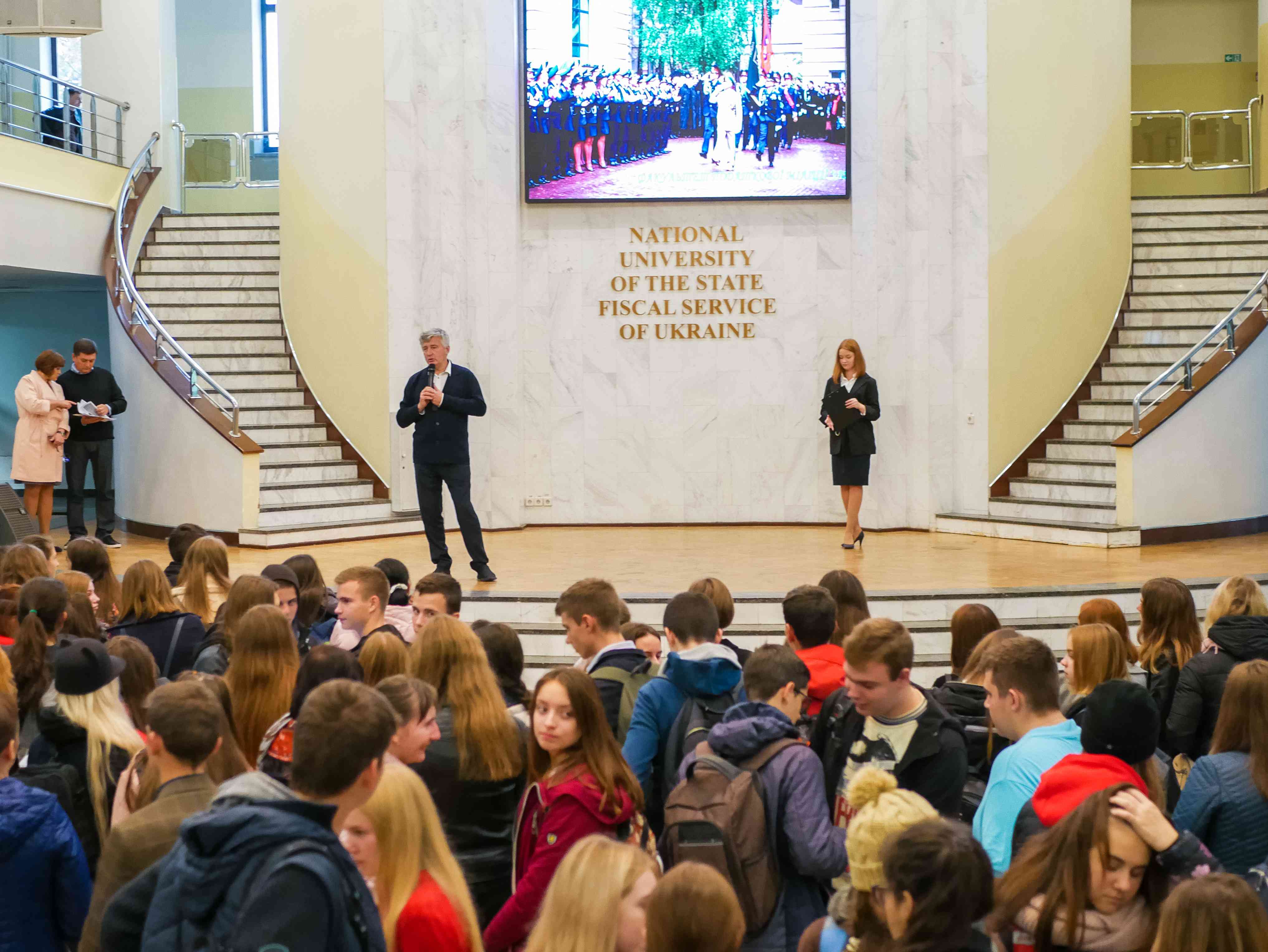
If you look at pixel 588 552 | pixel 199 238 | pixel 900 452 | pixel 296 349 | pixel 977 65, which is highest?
pixel 977 65

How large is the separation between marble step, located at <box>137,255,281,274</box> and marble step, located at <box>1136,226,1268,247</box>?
9316 millimetres

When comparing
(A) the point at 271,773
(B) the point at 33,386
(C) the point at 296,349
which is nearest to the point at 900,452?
(C) the point at 296,349

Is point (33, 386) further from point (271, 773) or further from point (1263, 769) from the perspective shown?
point (1263, 769)

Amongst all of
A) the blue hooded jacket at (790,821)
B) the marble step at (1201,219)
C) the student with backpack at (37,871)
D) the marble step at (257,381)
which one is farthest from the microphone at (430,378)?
the marble step at (1201,219)

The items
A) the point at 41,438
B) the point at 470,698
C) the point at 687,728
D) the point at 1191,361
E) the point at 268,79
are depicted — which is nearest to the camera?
the point at 470,698

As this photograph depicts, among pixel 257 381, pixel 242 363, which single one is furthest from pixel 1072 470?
pixel 242 363

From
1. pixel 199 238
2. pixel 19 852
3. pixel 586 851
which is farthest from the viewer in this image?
pixel 199 238

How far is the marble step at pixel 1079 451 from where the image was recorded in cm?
1223

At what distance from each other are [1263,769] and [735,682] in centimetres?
136

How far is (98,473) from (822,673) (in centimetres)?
917

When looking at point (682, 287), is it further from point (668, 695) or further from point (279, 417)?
point (668, 695)

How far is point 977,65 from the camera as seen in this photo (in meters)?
12.3

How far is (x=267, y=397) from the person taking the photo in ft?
43.1

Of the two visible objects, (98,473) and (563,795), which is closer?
(563,795)
